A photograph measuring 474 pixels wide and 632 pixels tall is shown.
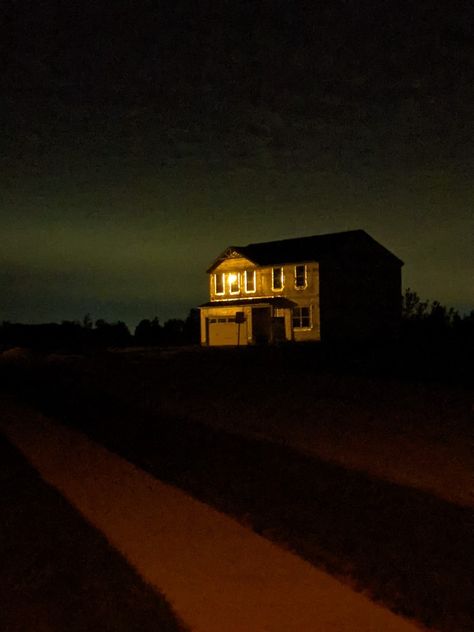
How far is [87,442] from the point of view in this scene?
17.2 metres

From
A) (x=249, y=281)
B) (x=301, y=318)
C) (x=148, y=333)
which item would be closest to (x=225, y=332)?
(x=249, y=281)

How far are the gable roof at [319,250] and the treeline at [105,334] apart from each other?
1495cm

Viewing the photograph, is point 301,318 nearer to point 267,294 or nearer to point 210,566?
point 267,294

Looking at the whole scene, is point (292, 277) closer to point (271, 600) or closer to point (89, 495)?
point (89, 495)

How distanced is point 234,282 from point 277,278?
3.33 m

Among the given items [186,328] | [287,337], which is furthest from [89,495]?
[186,328]

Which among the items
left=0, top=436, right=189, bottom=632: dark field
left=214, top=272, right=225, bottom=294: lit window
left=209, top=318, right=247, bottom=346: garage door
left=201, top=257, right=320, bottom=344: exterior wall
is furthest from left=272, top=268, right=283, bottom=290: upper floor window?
left=0, top=436, right=189, bottom=632: dark field

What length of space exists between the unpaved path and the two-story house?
35383 millimetres

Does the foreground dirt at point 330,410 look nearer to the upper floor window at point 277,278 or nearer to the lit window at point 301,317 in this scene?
the lit window at point 301,317

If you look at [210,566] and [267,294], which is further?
[267,294]

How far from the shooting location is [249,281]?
5100 cm

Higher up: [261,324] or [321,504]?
[261,324]

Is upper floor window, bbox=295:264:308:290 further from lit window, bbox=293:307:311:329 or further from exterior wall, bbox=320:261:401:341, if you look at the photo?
lit window, bbox=293:307:311:329

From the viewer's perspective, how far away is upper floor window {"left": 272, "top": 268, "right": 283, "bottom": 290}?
49.4 meters
